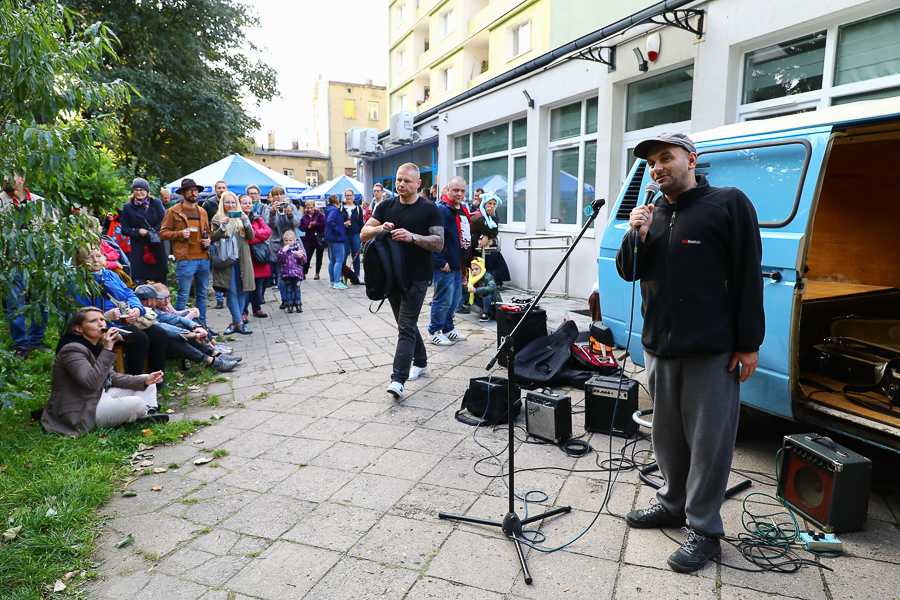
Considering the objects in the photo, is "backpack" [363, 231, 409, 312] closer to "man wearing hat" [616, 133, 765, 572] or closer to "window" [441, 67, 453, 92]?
"man wearing hat" [616, 133, 765, 572]

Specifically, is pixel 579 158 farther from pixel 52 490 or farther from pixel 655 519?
pixel 52 490

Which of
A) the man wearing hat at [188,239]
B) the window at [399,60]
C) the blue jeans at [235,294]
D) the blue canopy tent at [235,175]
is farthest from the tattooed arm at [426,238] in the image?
the window at [399,60]

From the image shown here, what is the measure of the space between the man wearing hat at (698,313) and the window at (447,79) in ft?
67.1

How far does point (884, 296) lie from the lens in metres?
4.64

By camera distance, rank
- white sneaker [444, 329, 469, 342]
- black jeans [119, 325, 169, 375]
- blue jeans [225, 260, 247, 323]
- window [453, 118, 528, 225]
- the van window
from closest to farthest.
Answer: the van window → black jeans [119, 325, 169, 375] → white sneaker [444, 329, 469, 342] → blue jeans [225, 260, 247, 323] → window [453, 118, 528, 225]

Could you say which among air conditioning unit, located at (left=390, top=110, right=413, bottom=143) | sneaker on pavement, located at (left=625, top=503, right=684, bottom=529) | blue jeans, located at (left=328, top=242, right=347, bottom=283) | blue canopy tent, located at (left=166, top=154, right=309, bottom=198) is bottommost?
sneaker on pavement, located at (left=625, top=503, right=684, bottom=529)

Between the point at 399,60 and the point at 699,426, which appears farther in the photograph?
the point at 399,60

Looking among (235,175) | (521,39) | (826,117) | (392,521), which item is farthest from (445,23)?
(392,521)

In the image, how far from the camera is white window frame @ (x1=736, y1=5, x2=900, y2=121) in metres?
6.05

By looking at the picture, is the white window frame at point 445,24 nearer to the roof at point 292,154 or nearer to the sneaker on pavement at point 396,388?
the sneaker on pavement at point 396,388

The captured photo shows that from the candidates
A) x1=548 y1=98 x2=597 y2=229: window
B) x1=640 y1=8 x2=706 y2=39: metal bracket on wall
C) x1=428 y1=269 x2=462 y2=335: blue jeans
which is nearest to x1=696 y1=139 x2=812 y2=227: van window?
x1=428 y1=269 x2=462 y2=335: blue jeans

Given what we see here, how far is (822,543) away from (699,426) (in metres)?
0.90

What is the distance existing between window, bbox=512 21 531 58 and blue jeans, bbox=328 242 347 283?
8338 millimetres

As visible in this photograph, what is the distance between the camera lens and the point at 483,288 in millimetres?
8602
